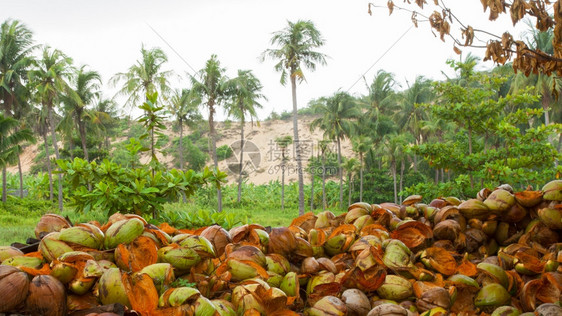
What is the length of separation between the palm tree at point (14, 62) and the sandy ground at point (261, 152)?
3867 centimetres

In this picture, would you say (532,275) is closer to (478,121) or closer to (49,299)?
(49,299)

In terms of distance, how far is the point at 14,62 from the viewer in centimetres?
3228

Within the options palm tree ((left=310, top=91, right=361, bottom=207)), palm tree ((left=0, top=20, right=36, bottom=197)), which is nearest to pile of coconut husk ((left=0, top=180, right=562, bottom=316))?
palm tree ((left=0, top=20, right=36, bottom=197))

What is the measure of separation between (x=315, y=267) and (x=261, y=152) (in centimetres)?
8446

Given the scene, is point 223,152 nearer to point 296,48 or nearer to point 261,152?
point 261,152

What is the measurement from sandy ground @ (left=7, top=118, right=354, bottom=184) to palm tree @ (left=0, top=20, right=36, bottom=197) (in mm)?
38671

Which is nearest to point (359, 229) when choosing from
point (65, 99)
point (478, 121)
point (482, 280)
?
point (482, 280)

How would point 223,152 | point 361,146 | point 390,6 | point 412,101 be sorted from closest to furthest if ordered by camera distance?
point 390,6 < point 361,146 < point 412,101 < point 223,152

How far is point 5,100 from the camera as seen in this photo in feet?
106

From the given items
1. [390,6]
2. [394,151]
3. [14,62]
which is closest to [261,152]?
[394,151]

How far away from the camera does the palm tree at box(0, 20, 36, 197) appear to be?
31.1 metres

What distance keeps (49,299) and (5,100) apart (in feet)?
122

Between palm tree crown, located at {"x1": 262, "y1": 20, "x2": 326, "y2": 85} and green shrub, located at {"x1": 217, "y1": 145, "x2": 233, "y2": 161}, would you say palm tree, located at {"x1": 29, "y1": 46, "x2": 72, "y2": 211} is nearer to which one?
palm tree crown, located at {"x1": 262, "y1": 20, "x2": 326, "y2": 85}

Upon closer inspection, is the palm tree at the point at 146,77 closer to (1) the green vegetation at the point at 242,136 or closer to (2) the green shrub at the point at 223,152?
(1) the green vegetation at the point at 242,136
